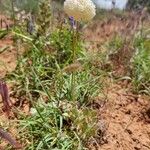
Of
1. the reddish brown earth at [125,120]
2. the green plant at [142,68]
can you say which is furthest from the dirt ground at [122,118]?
the green plant at [142,68]

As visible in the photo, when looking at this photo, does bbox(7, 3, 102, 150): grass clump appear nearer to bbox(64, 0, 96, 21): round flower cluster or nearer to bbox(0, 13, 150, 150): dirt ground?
bbox(0, 13, 150, 150): dirt ground

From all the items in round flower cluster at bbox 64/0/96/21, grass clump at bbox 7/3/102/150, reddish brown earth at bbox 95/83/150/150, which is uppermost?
round flower cluster at bbox 64/0/96/21

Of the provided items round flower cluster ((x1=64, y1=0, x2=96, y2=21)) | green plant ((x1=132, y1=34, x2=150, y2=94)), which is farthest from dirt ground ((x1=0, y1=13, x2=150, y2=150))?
round flower cluster ((x1=64, y1=0, x2=96, y2=21))

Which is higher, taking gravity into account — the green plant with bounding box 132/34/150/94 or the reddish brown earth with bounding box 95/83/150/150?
the green plant with bounding box 132/34/150/94

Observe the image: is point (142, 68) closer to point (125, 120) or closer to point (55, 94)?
point (125, 120)

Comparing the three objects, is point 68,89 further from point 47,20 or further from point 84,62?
point 47,20

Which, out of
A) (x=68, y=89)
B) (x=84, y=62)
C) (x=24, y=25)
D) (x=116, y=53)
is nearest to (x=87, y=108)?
(x=68, y=89)

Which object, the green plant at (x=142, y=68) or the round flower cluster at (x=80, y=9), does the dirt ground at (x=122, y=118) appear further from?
the round flower cluster at (x=80, y=9)
